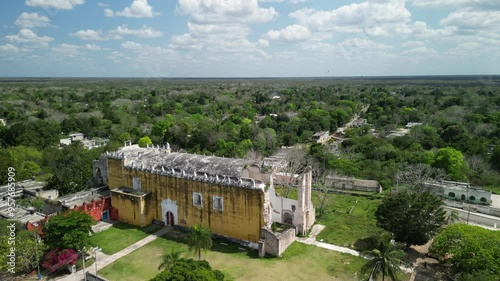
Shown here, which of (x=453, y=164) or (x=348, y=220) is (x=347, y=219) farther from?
(x=453, y=164)

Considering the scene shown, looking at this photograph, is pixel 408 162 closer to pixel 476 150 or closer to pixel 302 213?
pixel 476 150

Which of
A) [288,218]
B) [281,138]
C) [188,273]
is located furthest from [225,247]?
[281,138]

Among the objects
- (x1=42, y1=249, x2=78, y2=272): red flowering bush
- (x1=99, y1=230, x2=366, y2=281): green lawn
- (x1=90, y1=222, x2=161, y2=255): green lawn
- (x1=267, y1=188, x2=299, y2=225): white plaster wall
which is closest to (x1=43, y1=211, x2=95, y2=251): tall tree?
(x1=42, y1=249, x2=78, y2=272): red flowering bush

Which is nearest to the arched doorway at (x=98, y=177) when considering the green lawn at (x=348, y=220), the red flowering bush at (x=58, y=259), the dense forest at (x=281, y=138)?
the dense forest at (x=281, y=138)

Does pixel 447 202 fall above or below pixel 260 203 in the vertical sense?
below

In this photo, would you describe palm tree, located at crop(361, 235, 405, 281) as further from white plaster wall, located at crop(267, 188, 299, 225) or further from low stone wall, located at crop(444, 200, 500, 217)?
low stone wall, located at crop(444, 200, 500, 217)

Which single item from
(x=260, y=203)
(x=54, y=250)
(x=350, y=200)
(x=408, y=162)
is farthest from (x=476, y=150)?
(x=54, y=250)

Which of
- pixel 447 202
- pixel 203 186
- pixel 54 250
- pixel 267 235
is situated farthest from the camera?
pixel 447 202
